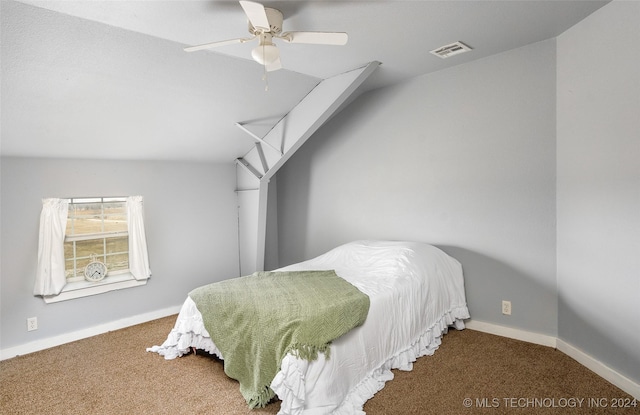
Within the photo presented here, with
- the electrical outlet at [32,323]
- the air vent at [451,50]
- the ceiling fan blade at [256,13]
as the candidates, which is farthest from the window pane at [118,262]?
the air vent at [451,50]

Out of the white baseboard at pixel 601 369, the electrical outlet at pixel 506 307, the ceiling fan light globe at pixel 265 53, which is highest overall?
the ceiling fan light globe at pixel 265 53

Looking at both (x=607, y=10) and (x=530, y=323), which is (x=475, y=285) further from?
(x=607, y=10)

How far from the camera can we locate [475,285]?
131 inches

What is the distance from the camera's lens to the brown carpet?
7.19 feet

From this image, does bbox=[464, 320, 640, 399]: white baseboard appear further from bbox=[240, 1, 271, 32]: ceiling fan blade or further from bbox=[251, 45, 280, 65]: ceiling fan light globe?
bbox=[240, 1, 271, 32]: ceiling fan blade

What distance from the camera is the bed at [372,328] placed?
204cm

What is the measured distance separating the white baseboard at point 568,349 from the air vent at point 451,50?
2349mm

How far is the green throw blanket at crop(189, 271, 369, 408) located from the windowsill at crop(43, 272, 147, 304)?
1289 mm

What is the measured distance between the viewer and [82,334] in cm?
341

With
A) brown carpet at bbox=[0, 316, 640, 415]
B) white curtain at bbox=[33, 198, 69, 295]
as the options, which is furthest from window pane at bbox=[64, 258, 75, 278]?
brown carpet at bbox=[0, 316, 640, 415]

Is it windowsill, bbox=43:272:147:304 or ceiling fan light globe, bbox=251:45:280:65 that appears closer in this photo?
ceiling fan light globe, bbox=251:45:280:65

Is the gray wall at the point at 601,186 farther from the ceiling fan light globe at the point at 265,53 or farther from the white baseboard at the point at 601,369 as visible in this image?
the ceiling fan light globe at the point at 265,53

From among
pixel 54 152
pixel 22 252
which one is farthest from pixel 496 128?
pixel 22 252

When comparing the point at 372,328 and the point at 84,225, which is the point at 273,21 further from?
the point at 84,225
